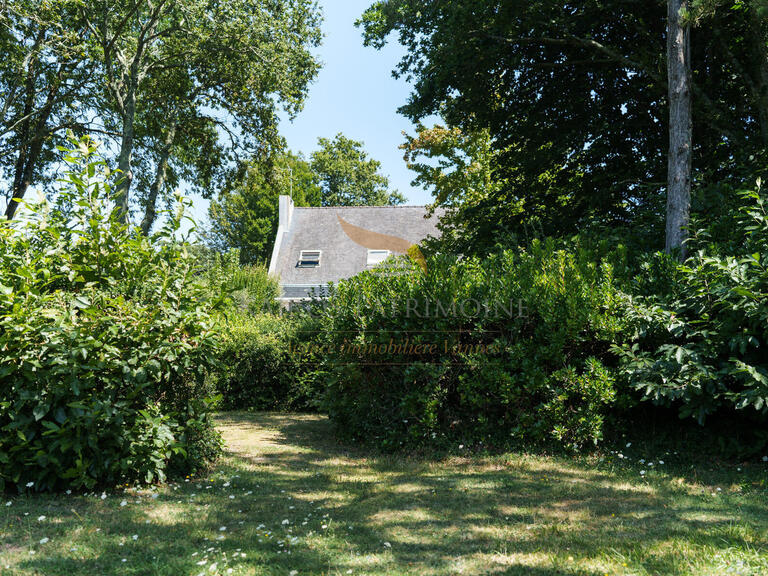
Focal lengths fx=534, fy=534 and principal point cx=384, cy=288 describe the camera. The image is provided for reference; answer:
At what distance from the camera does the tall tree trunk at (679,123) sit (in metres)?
7.22

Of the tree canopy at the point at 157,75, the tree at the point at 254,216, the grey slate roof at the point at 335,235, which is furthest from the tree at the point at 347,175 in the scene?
the tree canopy at the point at 157,75

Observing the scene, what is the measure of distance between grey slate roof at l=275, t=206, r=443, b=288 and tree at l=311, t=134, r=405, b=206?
18.1 metres

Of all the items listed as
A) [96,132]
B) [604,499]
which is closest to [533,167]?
[604,499]

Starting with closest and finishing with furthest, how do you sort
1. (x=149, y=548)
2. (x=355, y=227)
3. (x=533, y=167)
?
(x=149, y=548), (x=533, y=167), (x=355, y=227)

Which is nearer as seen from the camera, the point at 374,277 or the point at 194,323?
the point at 194,323

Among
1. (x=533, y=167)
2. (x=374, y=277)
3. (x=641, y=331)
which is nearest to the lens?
(x=641, y=331)

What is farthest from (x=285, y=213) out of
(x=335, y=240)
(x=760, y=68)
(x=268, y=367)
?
(x=760, y=68)

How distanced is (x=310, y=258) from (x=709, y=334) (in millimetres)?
24090

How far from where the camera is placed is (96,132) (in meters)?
19.5

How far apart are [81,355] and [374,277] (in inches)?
151

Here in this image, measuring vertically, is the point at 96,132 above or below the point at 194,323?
above

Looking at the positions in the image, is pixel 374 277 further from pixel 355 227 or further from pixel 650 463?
pixel 355 227

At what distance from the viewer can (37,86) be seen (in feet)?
61.0

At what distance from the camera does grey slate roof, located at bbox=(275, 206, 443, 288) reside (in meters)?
27.7
